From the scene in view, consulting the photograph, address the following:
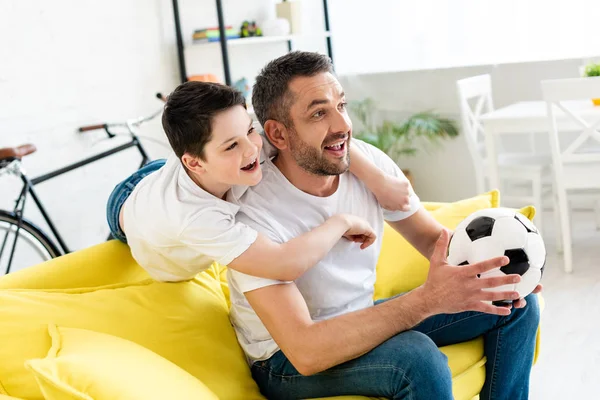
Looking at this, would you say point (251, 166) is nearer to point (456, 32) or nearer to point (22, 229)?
point (22, 229)

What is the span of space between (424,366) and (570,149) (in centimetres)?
229

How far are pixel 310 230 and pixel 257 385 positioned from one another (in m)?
0.37

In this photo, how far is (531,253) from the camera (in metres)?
1.58

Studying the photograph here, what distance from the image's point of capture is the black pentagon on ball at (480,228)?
1.60 m

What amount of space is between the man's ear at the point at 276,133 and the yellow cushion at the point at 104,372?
542 millimetres

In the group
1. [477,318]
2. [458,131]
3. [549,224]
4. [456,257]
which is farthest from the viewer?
[458,131]

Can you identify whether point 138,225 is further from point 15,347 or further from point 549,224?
point 549,224

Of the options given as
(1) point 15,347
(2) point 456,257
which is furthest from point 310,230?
(1) point 15,347

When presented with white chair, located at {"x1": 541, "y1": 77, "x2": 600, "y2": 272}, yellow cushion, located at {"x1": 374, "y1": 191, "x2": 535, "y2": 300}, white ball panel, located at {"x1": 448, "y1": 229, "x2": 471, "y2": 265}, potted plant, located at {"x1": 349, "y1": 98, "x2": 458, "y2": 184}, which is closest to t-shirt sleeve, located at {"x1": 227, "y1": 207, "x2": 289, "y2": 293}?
white ball panel, located at {"x1": 448, "y1": 229, "x2": 471, "y2": 265}

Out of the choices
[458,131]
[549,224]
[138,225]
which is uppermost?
[138,225]

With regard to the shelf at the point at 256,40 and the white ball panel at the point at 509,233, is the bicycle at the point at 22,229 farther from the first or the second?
the white ball panel at the point at 509,233

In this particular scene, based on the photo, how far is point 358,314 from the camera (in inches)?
63.2

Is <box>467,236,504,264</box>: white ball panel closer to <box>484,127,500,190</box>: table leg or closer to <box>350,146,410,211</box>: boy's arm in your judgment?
<box>350,146,410,211</box>: boy's arm

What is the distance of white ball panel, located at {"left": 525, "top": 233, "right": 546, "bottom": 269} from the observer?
62.3 inches
